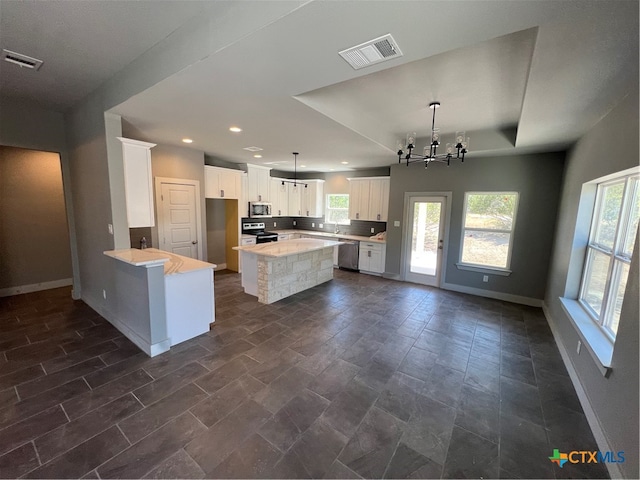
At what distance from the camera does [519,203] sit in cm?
446

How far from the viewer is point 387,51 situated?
162 cm

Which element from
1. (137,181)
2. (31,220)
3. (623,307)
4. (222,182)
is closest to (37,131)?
(137,181)

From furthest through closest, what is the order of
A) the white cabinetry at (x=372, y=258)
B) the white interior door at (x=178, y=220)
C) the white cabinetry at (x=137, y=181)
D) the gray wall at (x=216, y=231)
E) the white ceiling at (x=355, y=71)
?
the white cabinetry at (x=372, y=258)
the gray wall at (x=216, y=231)
the white interior door at (x=178, y=220)
the white cabinetry at (x=137, y=181)
the white ceiling at (x=355, y=71)

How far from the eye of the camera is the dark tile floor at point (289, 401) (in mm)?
1655

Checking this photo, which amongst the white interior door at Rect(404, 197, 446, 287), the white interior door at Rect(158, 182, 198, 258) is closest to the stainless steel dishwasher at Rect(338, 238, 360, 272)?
the white interior door at Rect(404, 197, 446, 287)

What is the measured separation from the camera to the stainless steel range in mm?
6324

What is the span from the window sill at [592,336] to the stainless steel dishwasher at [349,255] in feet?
13.3

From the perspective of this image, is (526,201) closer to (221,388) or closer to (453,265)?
(453,265)

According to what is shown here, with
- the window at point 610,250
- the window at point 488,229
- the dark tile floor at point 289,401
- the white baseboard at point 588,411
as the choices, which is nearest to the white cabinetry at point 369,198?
the window at point 488,229

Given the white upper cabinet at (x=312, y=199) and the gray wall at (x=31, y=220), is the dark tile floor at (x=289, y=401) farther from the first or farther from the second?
the white upper cabinet at (x=312, y=199)

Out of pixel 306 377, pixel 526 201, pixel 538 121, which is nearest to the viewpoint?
pixel 306 377

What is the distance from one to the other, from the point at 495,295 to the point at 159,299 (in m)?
5.43

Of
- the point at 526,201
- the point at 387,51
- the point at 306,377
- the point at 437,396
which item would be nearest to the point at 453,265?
the point at 526,201

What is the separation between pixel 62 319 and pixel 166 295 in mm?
1996
